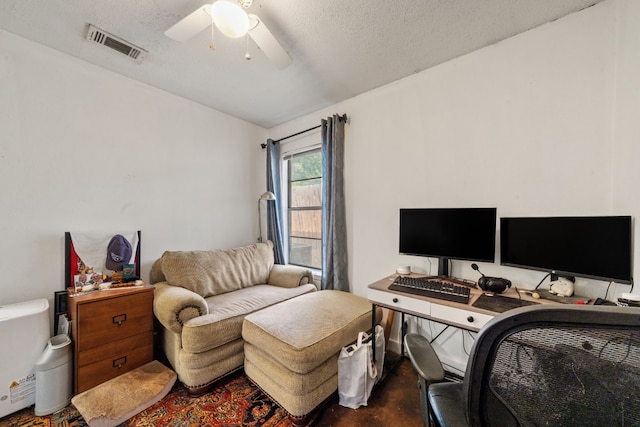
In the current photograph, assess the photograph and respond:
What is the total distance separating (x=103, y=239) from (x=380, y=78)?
Answer: 9.51ft

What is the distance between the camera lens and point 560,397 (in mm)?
550

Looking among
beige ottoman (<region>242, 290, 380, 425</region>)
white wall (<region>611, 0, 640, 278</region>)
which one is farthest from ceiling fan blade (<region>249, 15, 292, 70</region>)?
white wall (<region>611, 0, 640, 278</region>)

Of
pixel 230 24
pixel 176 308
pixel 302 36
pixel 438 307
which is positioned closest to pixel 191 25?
pixel 230 24

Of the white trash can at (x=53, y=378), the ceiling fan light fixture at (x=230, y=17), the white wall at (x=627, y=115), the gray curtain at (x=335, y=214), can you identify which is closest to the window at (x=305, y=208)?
the gray curtain at (x=335, y=214)

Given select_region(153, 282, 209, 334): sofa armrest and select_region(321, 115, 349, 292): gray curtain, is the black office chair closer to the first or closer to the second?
select_region(153, 282, 209, 334): sofa armrest

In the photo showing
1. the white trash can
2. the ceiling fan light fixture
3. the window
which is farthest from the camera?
the window

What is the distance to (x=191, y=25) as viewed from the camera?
4.44ft

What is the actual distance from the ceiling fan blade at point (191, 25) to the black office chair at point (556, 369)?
6.07 feet

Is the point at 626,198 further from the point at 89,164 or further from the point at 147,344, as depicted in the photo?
the point at 89,164

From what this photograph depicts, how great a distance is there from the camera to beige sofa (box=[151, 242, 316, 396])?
1.65 meters

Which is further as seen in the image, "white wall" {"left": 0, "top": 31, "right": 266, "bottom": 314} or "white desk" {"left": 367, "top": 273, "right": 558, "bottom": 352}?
"white wall" {"left": 0, "top": 31, "right": 266, "bottom": 314}

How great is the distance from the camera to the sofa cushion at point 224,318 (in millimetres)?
1624

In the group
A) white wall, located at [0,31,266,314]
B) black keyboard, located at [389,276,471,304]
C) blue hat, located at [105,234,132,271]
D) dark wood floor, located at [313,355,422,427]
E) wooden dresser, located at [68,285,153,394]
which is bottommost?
dark wood floor, located at [313,355,422,427]

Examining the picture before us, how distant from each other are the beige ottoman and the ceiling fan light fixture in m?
1.78
